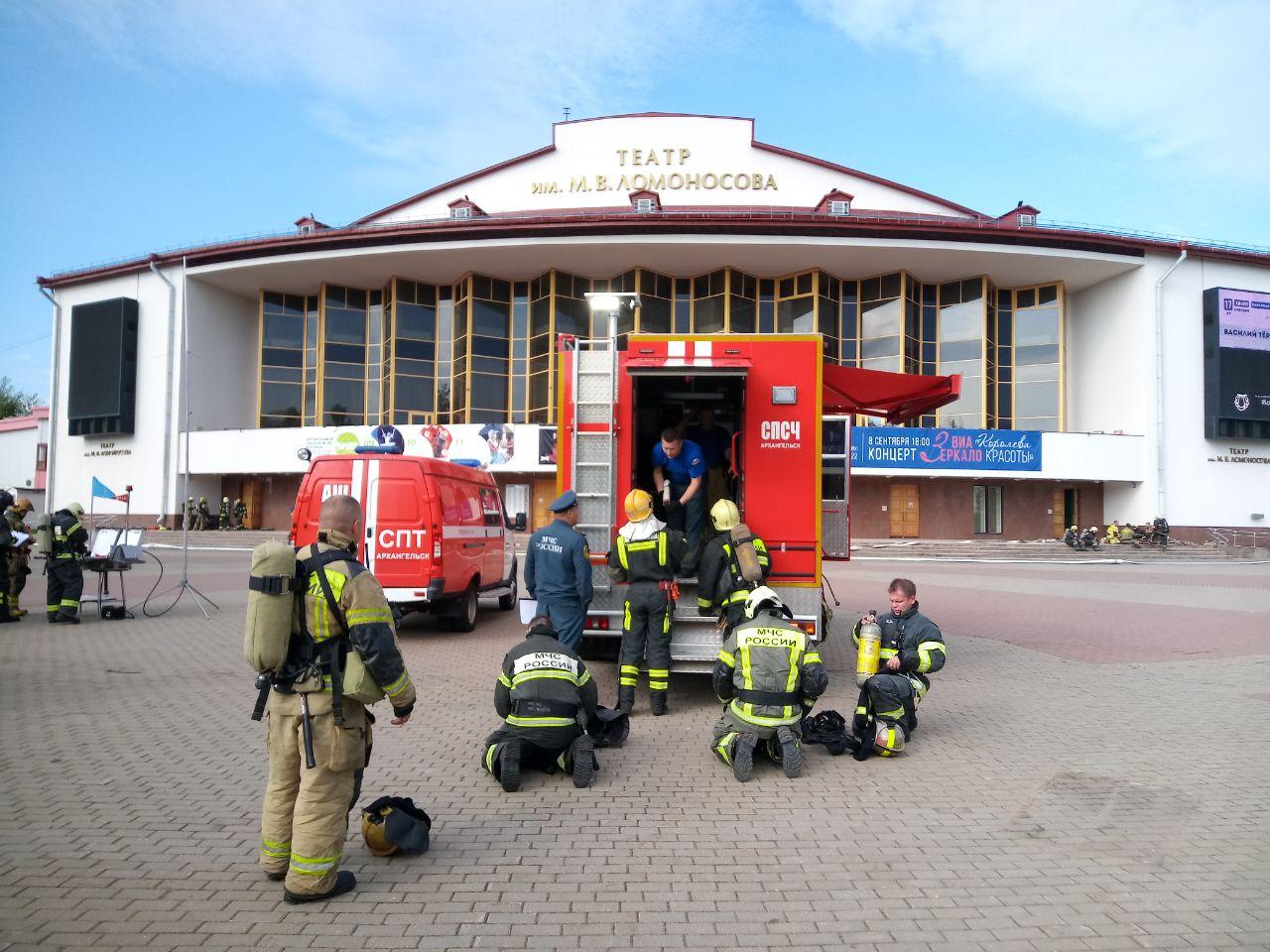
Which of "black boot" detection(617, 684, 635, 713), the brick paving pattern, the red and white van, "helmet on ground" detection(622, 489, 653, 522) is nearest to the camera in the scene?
the brick paving pattern

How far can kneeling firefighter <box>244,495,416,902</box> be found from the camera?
3.42m

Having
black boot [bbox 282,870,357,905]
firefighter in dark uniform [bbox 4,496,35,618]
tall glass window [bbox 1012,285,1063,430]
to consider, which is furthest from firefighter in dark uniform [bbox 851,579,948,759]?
tall glass window [bbox 1012,285,1063,430]

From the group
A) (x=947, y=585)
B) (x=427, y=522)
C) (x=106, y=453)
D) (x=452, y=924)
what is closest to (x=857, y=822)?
(x=452, y=924)

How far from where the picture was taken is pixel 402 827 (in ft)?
12.9

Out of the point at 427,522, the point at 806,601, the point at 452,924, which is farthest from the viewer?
the point at 427,522

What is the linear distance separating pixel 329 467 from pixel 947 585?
15.0 meters

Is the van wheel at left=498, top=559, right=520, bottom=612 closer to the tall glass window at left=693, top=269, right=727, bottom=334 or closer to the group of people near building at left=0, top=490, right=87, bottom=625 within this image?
the group of people near building at left=0, top=490, right=87, bottom=625

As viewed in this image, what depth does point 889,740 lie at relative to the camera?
5828 millimetres

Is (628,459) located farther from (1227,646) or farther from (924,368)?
(924,368)

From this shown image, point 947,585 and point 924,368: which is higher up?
point 924,368

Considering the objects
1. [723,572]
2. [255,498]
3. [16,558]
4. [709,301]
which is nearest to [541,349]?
[709,301]

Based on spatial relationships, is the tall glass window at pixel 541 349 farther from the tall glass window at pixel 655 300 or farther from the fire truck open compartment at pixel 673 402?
the fire truck open compartment at pixel 673 402

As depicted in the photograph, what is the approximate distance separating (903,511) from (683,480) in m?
29.4

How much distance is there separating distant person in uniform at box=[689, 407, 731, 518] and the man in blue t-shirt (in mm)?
745
